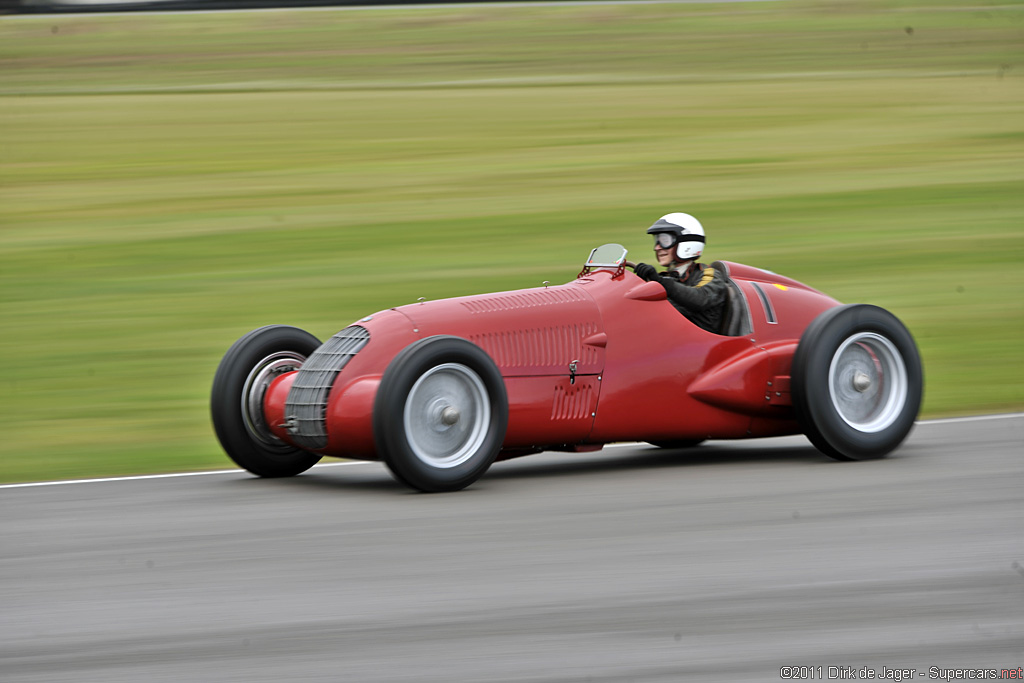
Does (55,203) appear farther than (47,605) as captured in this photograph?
Yes

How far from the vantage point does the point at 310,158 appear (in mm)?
23781

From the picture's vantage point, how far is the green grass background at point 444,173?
1392 cm

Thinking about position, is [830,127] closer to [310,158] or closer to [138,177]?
[310,158]

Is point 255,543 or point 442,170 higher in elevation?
point 442,170

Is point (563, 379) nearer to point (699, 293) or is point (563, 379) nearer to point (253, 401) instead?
point (699, 293)

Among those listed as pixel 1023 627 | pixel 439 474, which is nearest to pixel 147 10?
pixel 439 474

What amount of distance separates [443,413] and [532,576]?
1.81 metres

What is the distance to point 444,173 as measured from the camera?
887 inches

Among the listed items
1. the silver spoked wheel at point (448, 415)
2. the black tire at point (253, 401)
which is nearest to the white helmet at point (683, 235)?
the silver spoked wheel at point (448, 415)

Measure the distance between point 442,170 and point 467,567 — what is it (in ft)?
57.7

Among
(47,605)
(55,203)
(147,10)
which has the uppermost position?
(147,10)

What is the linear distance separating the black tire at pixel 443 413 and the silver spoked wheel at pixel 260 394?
4.23 feet

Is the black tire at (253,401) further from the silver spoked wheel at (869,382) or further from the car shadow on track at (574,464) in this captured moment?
the silver spoked wheel at (869,382)

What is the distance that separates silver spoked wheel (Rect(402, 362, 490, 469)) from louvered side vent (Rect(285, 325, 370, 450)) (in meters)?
0.55
